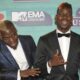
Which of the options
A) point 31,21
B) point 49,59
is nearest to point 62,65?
point 49,59

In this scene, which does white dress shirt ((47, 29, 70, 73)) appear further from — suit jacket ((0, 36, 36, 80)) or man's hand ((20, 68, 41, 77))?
suit jacket ((0, 36, 36, 80))

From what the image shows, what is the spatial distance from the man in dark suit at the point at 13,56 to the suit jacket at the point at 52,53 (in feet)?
0.32

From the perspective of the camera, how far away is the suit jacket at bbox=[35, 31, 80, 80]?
2129 millimetres

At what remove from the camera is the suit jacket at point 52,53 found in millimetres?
2129

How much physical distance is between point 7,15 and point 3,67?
0.67 metres

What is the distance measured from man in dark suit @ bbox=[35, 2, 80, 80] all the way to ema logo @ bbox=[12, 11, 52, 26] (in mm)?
517

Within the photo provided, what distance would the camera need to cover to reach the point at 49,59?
6.98ft

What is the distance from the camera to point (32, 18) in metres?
2.72

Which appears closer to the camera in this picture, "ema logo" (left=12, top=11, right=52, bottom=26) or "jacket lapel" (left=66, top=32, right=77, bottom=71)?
"jacket lapel" (left=66, top=32, right=77, bottom=71)

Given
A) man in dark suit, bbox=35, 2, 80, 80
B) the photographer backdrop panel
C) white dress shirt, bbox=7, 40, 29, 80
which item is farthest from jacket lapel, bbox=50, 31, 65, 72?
the photographer backdrop panel

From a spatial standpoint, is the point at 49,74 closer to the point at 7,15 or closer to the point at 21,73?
the point at 21,73

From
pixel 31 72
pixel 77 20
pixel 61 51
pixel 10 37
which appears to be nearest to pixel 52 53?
pixel 61 51

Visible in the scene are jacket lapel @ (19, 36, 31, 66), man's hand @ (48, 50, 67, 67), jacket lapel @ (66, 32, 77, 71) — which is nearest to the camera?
man's hand @ (48, 50, 67, 67)

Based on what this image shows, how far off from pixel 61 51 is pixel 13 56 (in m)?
0.35
